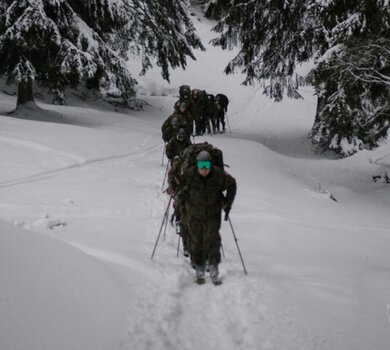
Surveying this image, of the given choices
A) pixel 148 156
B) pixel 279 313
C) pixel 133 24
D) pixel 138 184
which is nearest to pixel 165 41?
pixel 133 24

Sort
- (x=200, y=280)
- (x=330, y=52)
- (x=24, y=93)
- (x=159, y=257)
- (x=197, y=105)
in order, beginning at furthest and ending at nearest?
(x=24, y=93) < (x=197, y=105) < (x=330, y=52) < (x=159, y=257) < (x=200, y=280)

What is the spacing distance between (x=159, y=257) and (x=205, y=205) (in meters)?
1.21

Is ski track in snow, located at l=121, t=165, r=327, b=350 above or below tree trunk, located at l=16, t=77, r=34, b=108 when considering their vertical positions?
below

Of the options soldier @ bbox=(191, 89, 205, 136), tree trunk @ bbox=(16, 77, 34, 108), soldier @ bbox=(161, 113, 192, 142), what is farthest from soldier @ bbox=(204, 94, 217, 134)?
tree trunk @ bbox=(16, 77, 34, 108)

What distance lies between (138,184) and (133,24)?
28.4ft

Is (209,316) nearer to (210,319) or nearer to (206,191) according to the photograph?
(210,319)

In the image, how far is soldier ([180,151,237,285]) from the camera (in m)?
4.64

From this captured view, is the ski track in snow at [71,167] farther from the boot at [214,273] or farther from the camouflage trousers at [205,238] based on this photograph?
the boot at [214,273]

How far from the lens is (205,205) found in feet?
15.4

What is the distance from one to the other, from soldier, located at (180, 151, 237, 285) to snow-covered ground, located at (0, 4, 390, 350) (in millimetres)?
338

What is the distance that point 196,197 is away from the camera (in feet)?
15.3

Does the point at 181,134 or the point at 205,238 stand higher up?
the point at 181,134

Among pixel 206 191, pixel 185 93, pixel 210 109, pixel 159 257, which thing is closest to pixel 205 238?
pixel 206 191

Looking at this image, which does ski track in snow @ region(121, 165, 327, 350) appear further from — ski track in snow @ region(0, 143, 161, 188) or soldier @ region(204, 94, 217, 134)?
soldier @ region(204, 94, 217, 134)
